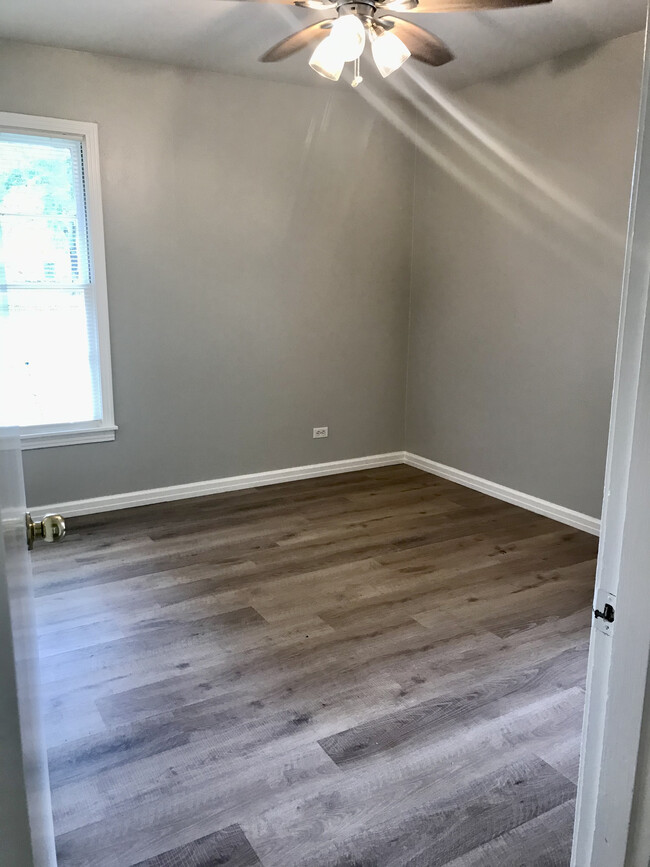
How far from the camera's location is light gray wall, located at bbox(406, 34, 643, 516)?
3.60 meters

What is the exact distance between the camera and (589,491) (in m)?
3.85

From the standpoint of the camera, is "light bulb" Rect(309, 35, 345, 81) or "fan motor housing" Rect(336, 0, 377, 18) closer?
"fan motor housing" Rect(336, 0, 377, 18)

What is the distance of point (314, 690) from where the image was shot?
233cm

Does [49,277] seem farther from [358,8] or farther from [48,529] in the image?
[48,529]

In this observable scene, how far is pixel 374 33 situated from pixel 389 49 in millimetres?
86

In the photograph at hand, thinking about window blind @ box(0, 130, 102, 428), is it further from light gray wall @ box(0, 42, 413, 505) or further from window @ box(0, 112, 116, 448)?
light gray wall @ box(0, 42, 413, 505)

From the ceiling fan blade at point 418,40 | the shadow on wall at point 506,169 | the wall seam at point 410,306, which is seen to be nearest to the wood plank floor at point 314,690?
the wall seam at point 410,306

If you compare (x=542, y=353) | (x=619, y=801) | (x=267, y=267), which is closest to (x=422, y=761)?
(x=619, y=801)

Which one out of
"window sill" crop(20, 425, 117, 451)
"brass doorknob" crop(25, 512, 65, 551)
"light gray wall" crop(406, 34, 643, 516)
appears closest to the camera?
"brass doorknob" crop(25, 512, 65, 551)

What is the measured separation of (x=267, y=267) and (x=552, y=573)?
2668mm

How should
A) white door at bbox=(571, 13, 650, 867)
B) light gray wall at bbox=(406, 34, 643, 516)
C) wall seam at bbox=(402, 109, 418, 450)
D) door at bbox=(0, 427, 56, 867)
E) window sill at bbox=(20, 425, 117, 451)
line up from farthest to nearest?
wall seam at bbox=(402, 109, 418, 450) < window sill at bbox=(20, 425, 117, 451) < light gray wall at bbox=(406, 34, 643, 516) < white door at bbox=(571, 13, 650, 867) < door at bbox=(0, 427, 56, 867)

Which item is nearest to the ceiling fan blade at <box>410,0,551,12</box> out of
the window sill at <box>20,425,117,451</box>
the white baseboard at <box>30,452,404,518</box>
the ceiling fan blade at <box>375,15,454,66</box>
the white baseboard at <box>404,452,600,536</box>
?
the ceiling fan blade at <box>375,15,454,66</box>

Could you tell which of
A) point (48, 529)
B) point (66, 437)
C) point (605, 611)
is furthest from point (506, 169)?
point (48, 529)

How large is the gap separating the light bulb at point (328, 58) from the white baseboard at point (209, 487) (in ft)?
8.84
